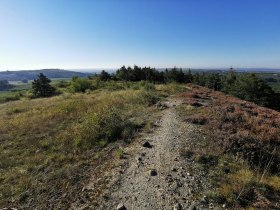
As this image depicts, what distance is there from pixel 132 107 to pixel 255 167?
32.7 ft

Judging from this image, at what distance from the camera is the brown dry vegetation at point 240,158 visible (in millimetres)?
5441

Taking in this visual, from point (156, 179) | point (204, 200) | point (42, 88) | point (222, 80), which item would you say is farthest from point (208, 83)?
point (204, 200)

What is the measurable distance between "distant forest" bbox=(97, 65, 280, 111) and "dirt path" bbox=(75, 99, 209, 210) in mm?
35183

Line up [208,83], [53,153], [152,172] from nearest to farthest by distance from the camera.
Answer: [152,172]
[53,153]
[208,83]

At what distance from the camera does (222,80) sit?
65250 mm

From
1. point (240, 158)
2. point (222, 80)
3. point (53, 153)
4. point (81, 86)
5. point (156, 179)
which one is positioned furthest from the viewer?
point (222, 80)

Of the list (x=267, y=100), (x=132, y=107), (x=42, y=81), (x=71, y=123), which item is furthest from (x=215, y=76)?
(x=71, y=123)

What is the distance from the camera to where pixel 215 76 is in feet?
215

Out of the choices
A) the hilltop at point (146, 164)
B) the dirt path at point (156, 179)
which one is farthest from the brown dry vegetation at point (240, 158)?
the dirt path at point (156, 179)

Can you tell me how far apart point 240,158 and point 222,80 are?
6203 centimetres

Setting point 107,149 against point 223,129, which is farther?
point 223,129

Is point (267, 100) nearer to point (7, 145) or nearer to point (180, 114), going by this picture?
point (180, 114)

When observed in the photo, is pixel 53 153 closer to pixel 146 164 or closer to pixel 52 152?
pixel 52 152

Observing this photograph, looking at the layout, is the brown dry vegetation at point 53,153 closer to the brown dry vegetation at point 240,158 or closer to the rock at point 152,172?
the rock at point 152,172
